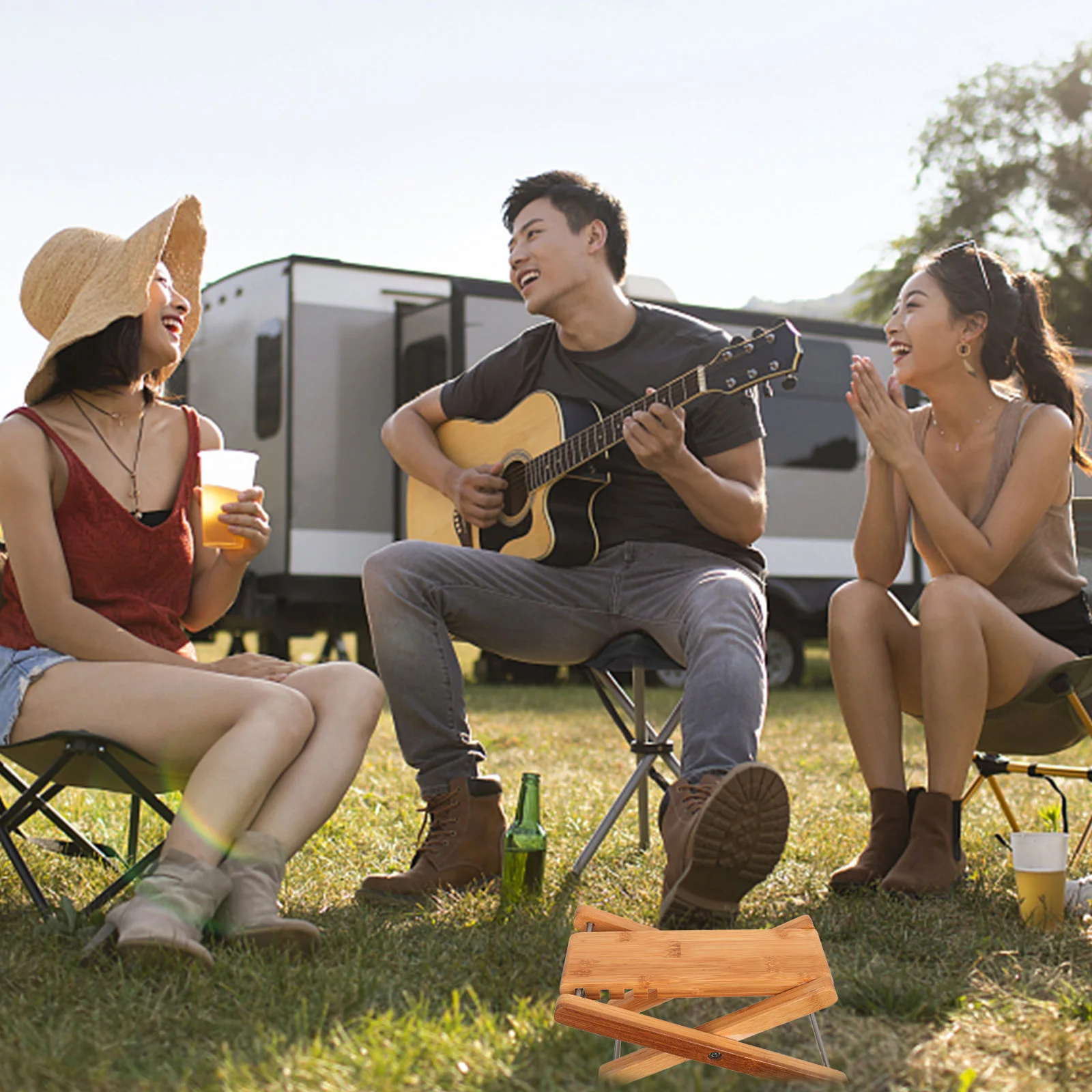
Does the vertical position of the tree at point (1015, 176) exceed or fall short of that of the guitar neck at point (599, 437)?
it exceeds it

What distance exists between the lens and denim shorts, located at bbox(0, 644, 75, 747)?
203 centimetres

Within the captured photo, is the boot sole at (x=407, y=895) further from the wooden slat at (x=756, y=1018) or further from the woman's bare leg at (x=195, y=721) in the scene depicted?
the wooden slat at (x=756, y=1018)

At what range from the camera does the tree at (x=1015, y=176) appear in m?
18.5

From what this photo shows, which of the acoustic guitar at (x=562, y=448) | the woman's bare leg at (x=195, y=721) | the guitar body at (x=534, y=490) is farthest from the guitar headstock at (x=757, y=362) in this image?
the woman's bare leg at (x=195, y=721)

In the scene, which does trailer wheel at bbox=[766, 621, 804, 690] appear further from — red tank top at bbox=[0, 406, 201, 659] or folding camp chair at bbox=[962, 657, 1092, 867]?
red tank top at bbox=[0, 406, 201, 659]

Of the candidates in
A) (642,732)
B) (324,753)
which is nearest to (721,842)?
(324,753)

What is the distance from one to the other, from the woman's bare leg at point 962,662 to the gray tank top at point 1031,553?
0.21 meters

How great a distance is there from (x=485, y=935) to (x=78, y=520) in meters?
0.99

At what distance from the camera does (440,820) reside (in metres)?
2.49

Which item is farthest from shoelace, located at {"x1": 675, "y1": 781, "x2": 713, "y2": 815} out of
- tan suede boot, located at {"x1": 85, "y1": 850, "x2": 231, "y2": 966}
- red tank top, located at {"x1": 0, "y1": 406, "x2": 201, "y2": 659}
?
red tank top, located at {"x1": 0, "y1": 406, "x2": 201, "y2": 659}

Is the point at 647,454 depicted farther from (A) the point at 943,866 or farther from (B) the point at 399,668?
(A) the point at 943,866

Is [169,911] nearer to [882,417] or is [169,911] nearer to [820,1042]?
[820,1042]

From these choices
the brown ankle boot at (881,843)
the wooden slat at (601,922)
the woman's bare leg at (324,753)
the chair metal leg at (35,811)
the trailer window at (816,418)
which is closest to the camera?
the wooden slat at (601,922)

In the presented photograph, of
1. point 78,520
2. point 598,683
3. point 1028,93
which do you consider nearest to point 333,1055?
point 78,520
